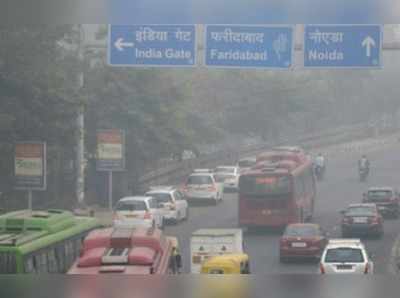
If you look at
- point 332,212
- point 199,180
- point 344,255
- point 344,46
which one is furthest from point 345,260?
point 332,212

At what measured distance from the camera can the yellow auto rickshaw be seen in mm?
17406

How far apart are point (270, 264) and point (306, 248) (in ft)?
2.77

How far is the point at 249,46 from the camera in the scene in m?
19.4

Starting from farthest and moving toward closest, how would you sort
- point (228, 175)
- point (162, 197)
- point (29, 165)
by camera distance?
point (228, 175) → point (162, 197) → point (29, 165)

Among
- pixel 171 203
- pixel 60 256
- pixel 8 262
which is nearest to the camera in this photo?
pixel 8 262

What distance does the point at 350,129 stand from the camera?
38.1m

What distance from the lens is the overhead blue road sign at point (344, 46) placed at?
19375mm

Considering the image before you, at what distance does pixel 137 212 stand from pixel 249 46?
19.2 ft

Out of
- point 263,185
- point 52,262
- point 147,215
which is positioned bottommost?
point 52,262

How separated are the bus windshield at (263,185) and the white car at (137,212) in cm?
356

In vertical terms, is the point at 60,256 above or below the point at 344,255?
above

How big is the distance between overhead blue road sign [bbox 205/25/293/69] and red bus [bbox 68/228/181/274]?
455 cm

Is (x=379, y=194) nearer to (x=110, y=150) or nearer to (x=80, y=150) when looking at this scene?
(x=110, y=150)

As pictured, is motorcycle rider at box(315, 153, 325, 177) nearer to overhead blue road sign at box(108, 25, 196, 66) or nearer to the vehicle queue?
the vehicle queue
